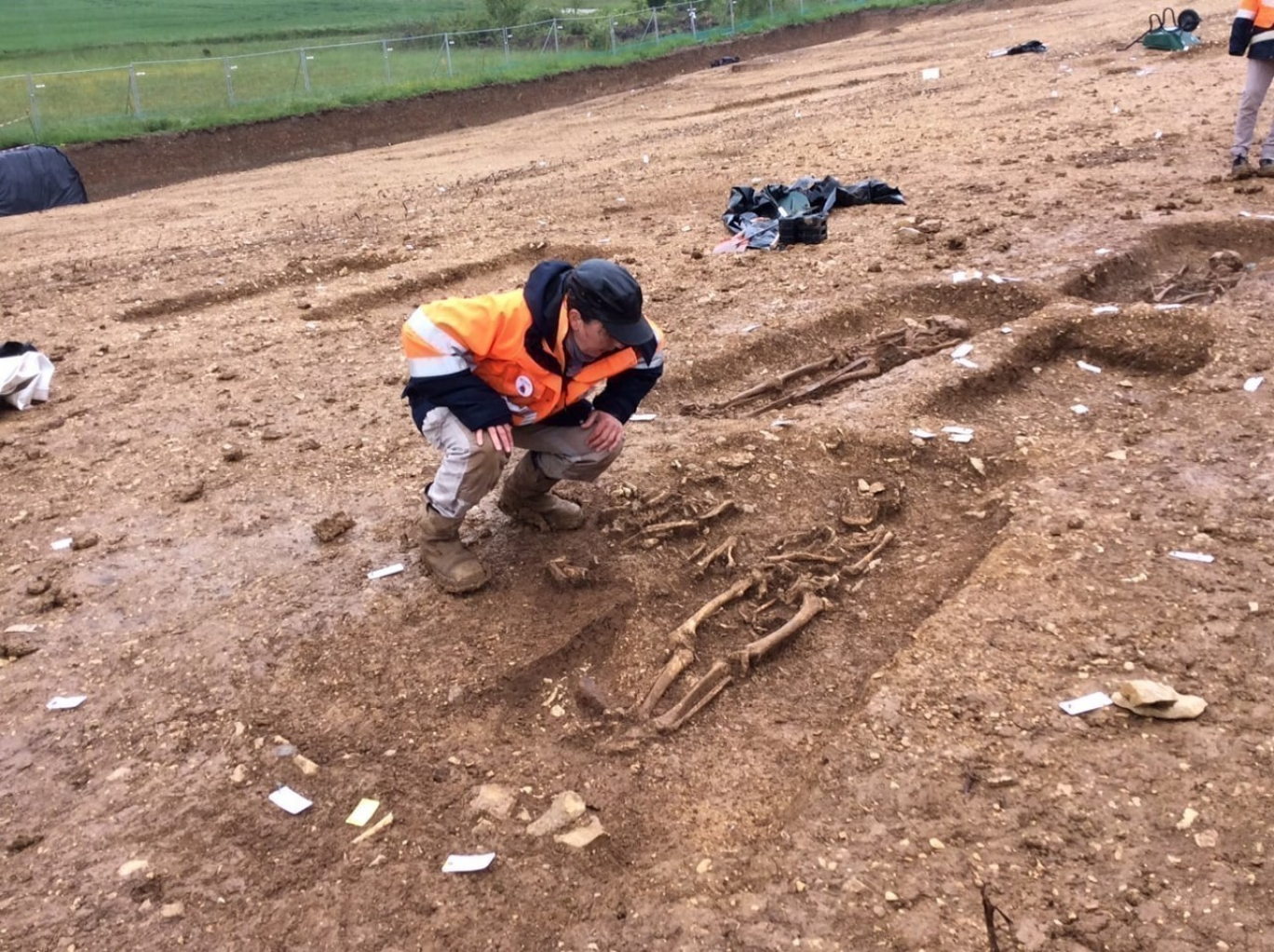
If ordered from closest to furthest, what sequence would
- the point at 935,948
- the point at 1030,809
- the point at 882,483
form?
the point at 935,948 < the point at 1030,809 < the point at 882,483

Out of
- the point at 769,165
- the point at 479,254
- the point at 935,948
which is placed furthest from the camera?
the point at 769,165

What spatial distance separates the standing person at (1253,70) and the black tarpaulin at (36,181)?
1662 cm

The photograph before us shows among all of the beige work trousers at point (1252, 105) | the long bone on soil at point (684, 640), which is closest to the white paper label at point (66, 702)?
the long bone on soil at point (684, 640)

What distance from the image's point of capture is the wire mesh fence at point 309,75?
20859mm

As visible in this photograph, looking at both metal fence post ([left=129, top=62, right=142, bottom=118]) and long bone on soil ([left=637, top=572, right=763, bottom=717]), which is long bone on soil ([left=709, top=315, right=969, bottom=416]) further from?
metal fence post ([left=129, top=62, right=142, bottom=118])

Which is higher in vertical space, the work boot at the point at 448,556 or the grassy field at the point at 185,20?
the grassy field at the point at 185,20

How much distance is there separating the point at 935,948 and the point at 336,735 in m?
1.92

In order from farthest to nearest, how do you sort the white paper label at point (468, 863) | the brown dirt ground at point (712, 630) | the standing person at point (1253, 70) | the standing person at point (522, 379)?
the standing person at point (1253, 70), the standing person at point (522, 379), the white paper label at point (468, 863), the brown dirt ground at point (712, 630)

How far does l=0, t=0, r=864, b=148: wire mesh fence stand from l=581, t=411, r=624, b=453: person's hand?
19.8m

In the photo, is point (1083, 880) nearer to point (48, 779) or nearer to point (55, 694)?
point (48, 779)

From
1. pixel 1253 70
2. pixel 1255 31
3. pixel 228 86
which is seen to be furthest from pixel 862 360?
pixel 228 86

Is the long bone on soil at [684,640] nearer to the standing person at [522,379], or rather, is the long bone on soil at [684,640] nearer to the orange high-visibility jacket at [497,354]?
the standing person at [522,379]

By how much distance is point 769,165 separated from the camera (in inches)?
438

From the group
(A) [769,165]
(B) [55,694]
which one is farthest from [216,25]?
(B) [55,694]
